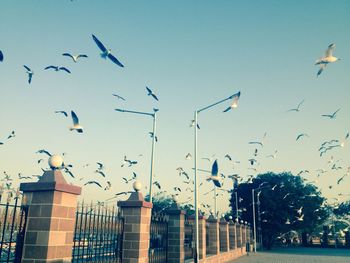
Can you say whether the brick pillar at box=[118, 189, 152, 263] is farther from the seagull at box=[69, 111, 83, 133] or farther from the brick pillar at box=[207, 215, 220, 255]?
the brick pillar at box=[207, 215, 220, 255]

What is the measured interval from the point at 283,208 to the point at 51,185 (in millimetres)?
46731

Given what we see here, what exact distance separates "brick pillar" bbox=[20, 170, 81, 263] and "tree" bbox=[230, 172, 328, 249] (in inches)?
1610

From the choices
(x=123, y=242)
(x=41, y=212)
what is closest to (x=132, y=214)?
(x=123, y=242)

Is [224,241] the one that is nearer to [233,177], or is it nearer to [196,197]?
[233,177]

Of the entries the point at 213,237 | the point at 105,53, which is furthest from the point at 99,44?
the point at 213,237

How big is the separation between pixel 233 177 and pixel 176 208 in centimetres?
726

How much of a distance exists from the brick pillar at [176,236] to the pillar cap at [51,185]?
664cm

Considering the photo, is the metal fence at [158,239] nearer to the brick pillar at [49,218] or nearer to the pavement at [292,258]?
the brick pillar at [49,218]

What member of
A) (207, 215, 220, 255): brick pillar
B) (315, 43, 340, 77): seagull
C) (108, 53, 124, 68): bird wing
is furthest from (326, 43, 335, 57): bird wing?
(207, 215, 220, 255): brick pillar

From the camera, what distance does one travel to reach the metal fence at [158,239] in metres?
10.7

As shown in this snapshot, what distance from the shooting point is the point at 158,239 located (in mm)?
11492

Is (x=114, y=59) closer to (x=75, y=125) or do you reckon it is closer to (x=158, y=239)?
(x=75, y=125)

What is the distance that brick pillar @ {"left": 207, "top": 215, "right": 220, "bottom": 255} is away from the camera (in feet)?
62.6

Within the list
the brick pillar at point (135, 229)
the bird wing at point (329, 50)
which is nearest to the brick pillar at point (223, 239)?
the brick pillar at point (135, 229)
